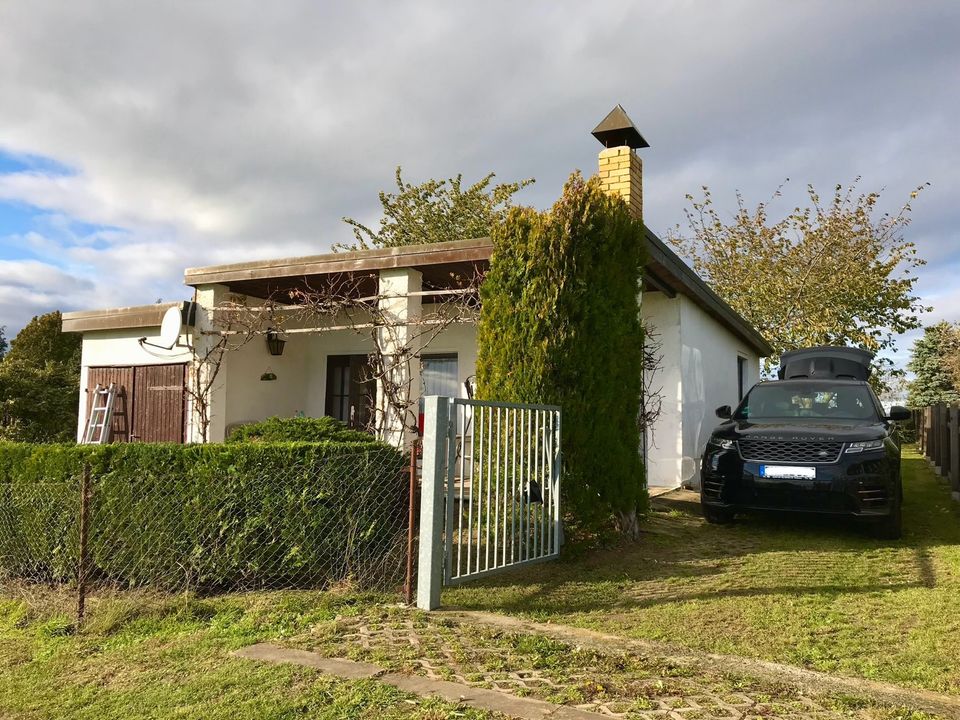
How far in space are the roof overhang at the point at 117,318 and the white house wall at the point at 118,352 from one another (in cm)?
17

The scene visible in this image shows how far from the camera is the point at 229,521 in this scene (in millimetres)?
5566

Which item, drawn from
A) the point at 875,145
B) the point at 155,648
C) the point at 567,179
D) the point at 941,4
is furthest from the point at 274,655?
the point at 875,145

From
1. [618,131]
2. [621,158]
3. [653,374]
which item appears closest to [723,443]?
[653,374]

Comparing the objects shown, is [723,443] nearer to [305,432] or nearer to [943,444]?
[305,432]

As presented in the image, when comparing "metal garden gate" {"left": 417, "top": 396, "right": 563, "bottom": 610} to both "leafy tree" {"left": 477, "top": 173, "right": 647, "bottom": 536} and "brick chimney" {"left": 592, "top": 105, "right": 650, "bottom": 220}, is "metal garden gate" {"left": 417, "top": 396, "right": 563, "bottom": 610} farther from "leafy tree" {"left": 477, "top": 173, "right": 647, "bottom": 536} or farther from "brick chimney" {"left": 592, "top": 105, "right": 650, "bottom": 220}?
"brick chimney" {"left": 592, "top": 105, "right": 650, "bottom": 220}

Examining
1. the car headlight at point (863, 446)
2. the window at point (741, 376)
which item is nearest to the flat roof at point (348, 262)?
the car headlight at point (863, 446)

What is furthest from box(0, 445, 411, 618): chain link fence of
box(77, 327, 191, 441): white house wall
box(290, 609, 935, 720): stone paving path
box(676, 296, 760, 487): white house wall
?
box(676, 296, 760, 487): white house wall

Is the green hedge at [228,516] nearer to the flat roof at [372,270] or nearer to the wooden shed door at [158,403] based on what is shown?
the flat roof at [372,270]

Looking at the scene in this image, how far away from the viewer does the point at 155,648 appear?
4.32 metres

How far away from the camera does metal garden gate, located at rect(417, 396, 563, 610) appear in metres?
4.85

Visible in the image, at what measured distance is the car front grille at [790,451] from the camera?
663 cm

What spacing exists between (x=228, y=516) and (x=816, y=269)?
72.3 ft

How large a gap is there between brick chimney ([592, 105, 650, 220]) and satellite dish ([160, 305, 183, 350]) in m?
6.55

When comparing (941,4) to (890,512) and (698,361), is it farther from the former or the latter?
(890,512)
